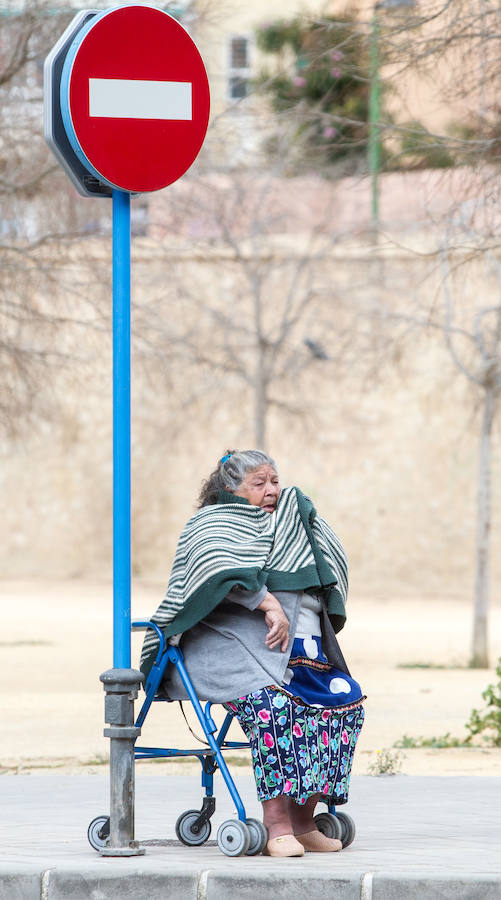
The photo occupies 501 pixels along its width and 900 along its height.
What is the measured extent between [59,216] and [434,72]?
576cm

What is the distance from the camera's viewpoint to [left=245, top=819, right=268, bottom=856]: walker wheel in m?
4.91

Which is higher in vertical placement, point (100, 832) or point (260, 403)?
point (100, 832)

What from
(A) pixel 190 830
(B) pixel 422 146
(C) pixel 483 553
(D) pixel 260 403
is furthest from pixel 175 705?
(D) pixel 260 403

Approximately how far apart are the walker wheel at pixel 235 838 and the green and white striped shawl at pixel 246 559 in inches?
24.8

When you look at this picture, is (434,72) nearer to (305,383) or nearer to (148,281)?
(148,281)

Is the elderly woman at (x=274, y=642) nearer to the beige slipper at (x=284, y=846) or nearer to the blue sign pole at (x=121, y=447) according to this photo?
the beige slipper at (x=284, y=846)

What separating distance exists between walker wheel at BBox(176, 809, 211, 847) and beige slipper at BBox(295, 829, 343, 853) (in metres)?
0.32

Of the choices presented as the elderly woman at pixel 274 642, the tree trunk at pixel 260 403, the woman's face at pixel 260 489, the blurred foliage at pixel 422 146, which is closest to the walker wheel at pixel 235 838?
the elderly woman at pixel 274 642

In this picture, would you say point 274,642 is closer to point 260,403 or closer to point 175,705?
point 175,705

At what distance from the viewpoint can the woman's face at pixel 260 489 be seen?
5391 millimetres

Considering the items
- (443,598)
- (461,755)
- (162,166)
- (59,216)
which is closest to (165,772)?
(461,755)

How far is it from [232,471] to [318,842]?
128cm

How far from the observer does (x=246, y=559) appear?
5117 mm

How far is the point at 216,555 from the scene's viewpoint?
5.09m
